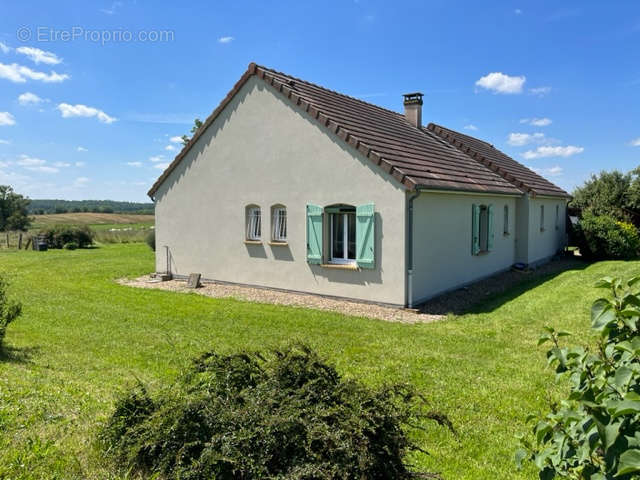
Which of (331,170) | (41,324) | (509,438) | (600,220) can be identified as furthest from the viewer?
(600,220)

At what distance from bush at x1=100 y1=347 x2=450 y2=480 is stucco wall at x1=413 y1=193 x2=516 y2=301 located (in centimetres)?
864

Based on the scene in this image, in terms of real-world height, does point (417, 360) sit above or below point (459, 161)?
below

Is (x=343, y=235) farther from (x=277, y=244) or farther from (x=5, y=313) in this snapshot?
(x=5, y=313)

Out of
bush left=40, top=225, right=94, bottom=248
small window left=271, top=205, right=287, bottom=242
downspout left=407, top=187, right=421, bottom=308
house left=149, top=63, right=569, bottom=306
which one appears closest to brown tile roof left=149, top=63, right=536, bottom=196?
house left=149, top=63, right=569, bottom=306

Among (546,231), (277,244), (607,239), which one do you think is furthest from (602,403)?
(607,239)

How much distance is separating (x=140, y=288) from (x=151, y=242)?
13192 millimetres

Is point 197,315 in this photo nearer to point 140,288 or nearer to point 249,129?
point 140,288

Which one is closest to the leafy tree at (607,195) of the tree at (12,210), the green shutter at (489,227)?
the green shutter at (489,227)

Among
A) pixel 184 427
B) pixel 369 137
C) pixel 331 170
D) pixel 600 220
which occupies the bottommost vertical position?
pixel 184 427

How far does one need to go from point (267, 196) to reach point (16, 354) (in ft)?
26.2

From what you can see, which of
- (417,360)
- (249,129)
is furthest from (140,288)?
(417,360)

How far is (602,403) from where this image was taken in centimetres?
193

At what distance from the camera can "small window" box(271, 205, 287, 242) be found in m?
14.0

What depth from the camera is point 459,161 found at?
52.9 ft
